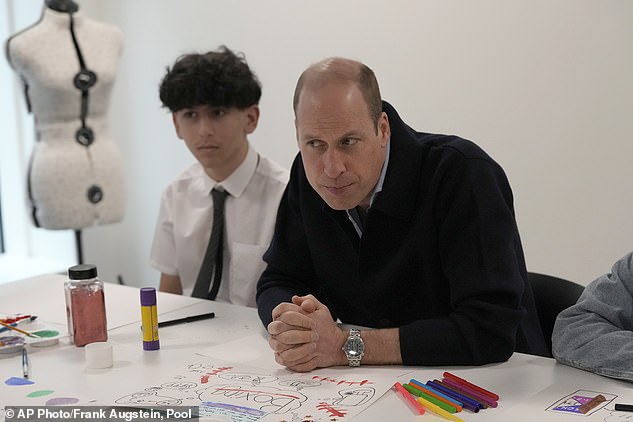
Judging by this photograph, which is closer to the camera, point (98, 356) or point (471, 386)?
point (471, 386)

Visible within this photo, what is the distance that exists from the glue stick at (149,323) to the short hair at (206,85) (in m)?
0.84

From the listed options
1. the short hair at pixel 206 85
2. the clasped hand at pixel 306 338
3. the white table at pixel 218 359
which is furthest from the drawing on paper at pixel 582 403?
the short hair at pixel 206 85

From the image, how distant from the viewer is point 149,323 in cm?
180

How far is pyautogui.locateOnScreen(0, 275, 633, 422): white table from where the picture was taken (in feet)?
4.64

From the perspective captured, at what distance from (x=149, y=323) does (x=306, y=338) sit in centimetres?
40

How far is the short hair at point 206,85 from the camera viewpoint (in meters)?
2.46

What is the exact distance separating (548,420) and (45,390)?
0.93 m

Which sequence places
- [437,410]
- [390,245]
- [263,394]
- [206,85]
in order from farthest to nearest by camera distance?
[206,85] < [390,245] < [263,394] < [437,410]

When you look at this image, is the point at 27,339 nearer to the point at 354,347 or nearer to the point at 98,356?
the point at 98,356

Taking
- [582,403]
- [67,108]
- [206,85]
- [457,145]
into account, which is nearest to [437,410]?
[582,403]

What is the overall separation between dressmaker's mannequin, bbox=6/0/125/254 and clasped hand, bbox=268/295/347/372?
1950 mm

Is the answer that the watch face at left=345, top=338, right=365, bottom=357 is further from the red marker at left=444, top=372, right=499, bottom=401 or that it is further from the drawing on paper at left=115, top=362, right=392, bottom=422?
the red marker at left=444, top=372, right=499, bottom=401

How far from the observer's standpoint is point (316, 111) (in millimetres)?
1665

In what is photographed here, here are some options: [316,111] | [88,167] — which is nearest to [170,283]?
[88,167]
